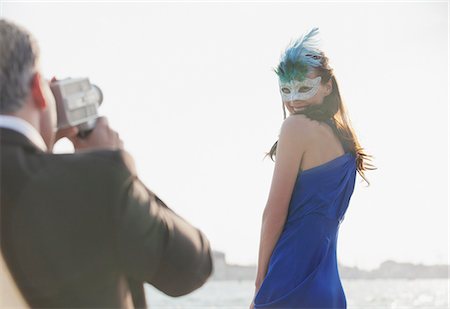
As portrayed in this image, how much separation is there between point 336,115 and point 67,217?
201cm

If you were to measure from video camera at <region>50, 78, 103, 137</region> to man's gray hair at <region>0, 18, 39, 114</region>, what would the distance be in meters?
0.12

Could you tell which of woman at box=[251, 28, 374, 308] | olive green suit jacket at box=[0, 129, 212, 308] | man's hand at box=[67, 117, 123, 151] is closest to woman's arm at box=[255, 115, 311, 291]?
woman at box=[251, 28, 374, 308]

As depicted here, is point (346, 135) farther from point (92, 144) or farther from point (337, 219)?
point (92, 144)

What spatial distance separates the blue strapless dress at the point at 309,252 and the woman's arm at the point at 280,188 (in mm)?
34

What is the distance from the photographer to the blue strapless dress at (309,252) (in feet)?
10.4

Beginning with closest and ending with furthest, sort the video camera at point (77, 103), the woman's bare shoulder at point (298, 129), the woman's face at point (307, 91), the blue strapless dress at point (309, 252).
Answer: the video camera at point (77, 103) → the blue strapless dress at point (309, 252) → the woman's bare shoulder at point (298, 129) → the woman's face at point (307, 91)

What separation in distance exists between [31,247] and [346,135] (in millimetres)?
2021

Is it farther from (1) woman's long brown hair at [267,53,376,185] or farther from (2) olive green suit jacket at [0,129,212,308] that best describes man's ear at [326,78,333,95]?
(2) olive green suit jacket at [0,129,212,308]

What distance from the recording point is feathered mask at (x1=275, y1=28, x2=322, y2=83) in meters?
3.44

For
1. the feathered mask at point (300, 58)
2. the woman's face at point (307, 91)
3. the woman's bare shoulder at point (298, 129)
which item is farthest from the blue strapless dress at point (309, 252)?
the feathered mask at point (300, 58)

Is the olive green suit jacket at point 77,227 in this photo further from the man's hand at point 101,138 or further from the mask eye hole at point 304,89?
the mask eye hole at point 304,89

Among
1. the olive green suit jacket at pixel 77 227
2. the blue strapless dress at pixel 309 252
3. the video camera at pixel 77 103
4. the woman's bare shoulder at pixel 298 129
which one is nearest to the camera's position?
the olive green suit jacket at pixel 77 227

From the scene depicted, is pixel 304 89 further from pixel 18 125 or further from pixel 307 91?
pixel 18 125

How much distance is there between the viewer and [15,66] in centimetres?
166
